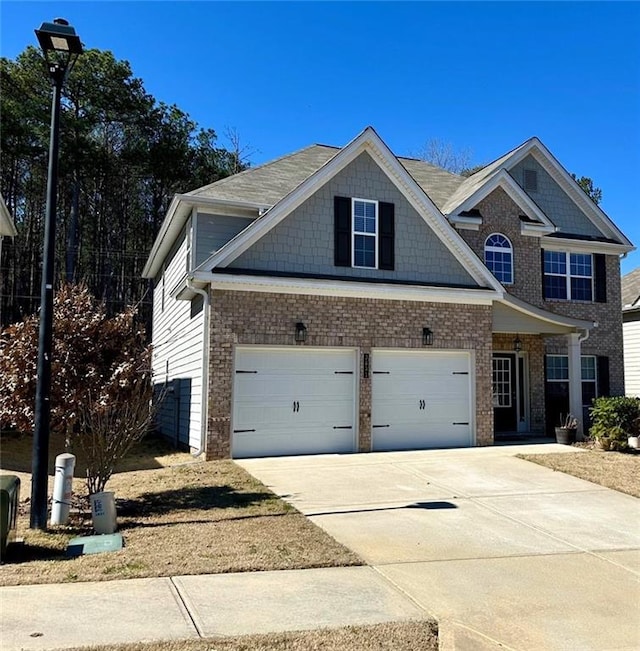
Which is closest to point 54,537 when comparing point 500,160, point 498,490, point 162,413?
point 498,490

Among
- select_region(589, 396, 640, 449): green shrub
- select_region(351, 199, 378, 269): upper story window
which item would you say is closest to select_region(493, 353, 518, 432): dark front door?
select_region(589, 396, 640, 449): green shrub

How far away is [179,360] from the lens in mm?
16500

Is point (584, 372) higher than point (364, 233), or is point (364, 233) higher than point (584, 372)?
point (364, 233)

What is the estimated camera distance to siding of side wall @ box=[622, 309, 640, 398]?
21.5 meters

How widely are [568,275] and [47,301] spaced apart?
50.9 ft

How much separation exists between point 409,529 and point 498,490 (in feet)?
9.86

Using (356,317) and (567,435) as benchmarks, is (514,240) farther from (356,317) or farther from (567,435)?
(356,317)

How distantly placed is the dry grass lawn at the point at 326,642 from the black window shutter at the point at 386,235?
1057 cm

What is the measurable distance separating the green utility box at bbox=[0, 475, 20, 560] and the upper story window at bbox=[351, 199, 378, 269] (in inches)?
365

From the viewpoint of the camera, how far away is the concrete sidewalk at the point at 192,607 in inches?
167

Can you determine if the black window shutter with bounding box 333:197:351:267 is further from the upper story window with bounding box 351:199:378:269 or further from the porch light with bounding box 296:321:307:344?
the porch light with bounding box 296:321:307:344

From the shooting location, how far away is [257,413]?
12891 millimetres

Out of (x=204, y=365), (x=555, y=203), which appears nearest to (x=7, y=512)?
(x=204, y=365)

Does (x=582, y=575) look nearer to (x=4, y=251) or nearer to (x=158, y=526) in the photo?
(x=158, y=526)
